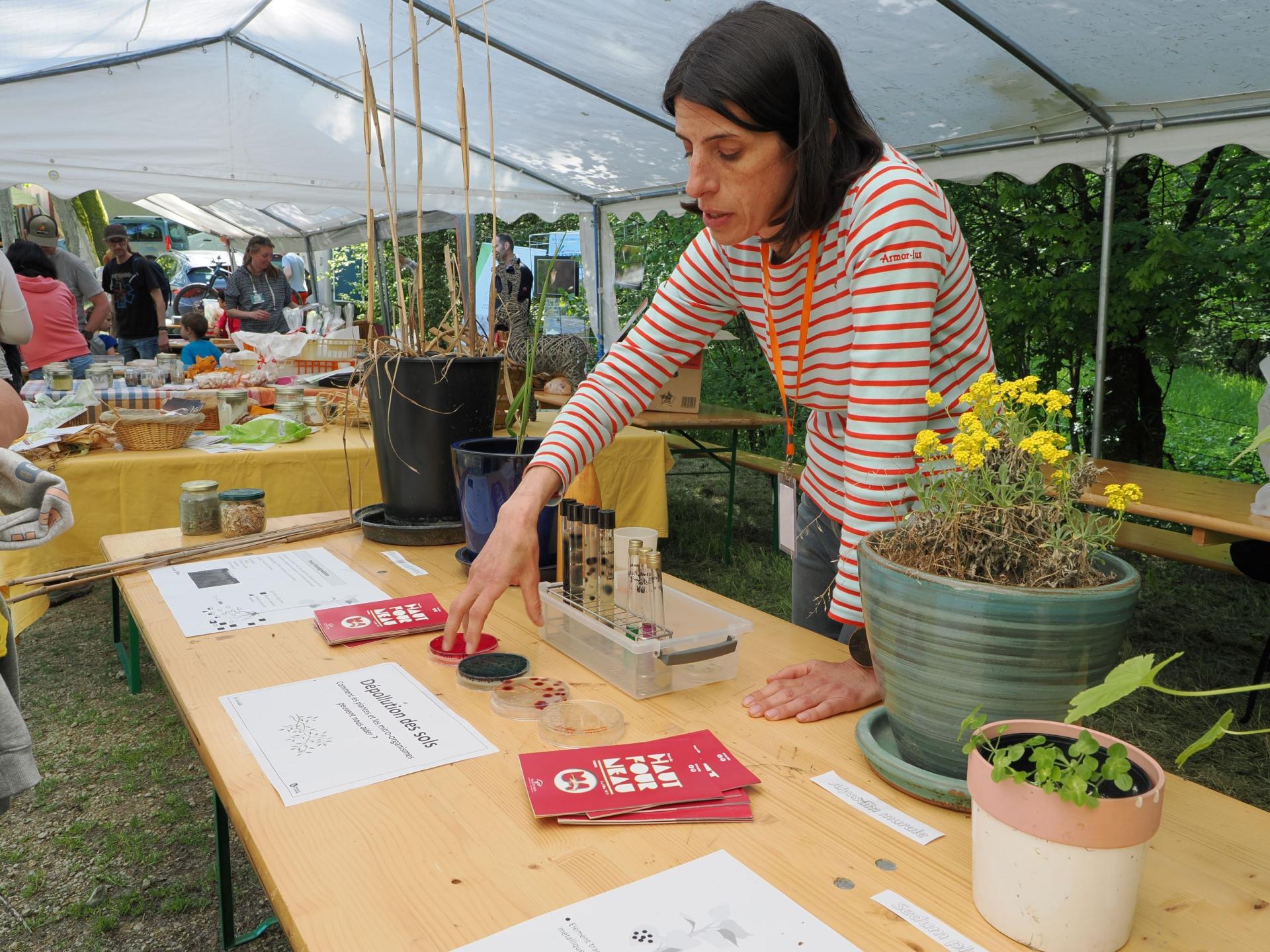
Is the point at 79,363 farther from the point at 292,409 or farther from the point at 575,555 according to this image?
the point at 575,555

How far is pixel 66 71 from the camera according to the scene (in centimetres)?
570

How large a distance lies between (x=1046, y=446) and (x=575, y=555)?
553 millimetres

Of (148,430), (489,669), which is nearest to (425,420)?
(489,669)

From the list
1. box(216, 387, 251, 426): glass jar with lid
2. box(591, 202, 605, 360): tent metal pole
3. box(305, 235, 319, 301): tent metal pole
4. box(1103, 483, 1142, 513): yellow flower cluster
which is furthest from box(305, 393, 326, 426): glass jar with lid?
box(305, 235, 319, 301): tent metal pole

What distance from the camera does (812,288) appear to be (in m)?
1.13

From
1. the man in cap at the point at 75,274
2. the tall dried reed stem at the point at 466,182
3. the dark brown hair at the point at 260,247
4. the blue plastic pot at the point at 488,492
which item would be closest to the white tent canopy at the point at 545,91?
the man in cap at the point at 75,274

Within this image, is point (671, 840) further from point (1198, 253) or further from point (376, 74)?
point (376, 74)

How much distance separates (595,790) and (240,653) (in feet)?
1.77

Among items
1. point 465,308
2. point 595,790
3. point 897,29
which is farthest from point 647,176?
point 595,790

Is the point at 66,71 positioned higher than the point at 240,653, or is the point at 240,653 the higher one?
the point at 66,71

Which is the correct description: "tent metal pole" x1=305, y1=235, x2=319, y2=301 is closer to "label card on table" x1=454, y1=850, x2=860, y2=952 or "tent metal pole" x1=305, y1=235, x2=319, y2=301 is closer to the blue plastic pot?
the blue plastic pot

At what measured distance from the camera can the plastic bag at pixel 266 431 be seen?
9.25 ft

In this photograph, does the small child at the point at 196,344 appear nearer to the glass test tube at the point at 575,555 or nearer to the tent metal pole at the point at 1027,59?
the tent metal pole at the point at 1027,59

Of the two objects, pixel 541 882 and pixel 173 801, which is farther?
pixel 173 801
